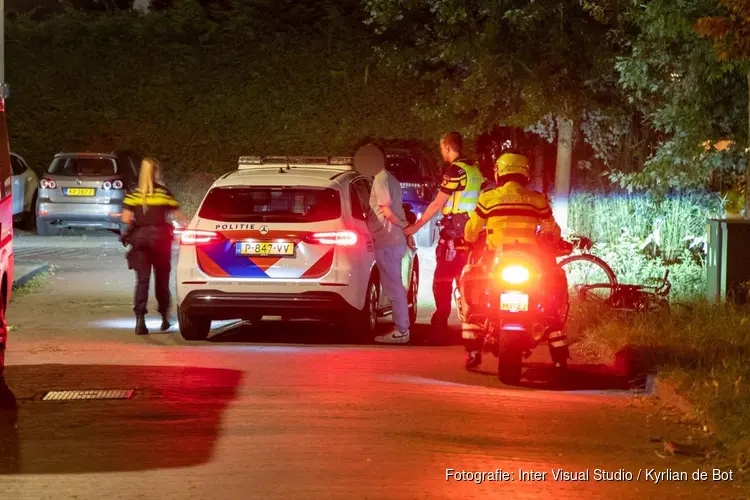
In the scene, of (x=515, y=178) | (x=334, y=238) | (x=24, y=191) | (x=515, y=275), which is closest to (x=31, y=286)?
(x=334, y=238)

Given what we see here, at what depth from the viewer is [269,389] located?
10008 mm

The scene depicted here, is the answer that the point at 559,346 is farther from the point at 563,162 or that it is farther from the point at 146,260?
the point at 563,162

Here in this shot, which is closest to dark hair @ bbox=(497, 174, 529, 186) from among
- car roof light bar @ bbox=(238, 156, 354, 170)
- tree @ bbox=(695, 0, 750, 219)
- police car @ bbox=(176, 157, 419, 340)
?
police car @ bbox=(176, 157, 419, 340)

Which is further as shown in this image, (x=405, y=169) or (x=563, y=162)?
(x=405, y=169)

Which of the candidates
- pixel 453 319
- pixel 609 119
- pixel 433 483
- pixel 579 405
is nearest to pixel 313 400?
pixel 579 405

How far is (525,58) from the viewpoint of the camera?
2212cm

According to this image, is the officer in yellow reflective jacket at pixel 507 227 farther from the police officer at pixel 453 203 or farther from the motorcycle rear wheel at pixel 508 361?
the police officer at pixel 453 203

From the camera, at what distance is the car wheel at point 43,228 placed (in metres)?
26.7

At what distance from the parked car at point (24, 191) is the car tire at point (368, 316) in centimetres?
1486

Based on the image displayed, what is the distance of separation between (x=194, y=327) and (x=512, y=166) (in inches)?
150

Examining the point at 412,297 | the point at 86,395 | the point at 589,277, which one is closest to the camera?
the point at 86,395

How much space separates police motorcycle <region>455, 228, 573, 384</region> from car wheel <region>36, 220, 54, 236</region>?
57.0 ft

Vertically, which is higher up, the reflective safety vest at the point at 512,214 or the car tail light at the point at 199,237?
the reflective safety vest at the point at 512,214

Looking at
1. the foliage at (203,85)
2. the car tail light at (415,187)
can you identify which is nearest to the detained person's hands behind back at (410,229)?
the car tail light at (415,187)
